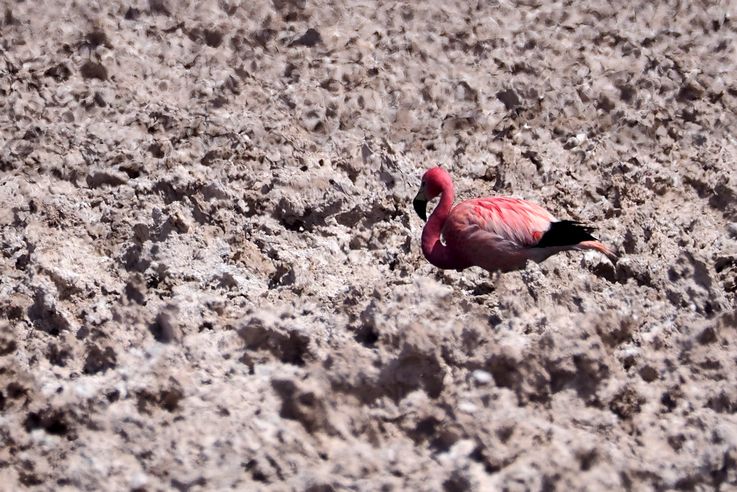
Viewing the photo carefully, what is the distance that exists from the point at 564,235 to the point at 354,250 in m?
0.73

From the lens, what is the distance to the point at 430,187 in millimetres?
3793

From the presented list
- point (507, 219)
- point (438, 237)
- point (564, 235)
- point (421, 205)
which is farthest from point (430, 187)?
point (564, 235)

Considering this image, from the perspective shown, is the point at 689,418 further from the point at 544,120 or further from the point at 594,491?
the point at 544,120

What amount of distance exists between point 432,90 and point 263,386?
2.13 metres

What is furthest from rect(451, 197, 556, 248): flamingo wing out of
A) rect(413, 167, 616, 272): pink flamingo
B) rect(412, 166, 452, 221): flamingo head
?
rect(412, 166, 452, 221): flamingo head

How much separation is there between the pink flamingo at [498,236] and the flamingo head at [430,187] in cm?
7

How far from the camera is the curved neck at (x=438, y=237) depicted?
3.63 metres

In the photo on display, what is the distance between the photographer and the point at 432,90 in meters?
4.41

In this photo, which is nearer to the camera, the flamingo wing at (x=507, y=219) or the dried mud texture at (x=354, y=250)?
the dried mud texture at (x=354, y=250)

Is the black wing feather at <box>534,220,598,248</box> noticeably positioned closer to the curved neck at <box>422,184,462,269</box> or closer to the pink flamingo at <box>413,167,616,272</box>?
the pink flamingo at <box>413,167,616,272</box>

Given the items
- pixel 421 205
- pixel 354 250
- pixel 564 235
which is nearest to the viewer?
pixel 564 235

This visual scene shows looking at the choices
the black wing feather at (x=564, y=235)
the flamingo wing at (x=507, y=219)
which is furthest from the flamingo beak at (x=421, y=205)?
the black wing feather at (x=564, y=235)

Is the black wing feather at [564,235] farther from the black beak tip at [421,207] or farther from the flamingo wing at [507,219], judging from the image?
the black beak tip at [421,207]

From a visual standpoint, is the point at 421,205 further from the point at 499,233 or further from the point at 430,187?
the point at 499,233
